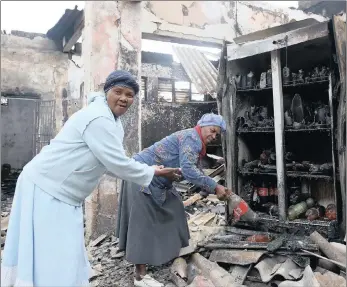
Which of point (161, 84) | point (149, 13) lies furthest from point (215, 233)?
point (161, 84)

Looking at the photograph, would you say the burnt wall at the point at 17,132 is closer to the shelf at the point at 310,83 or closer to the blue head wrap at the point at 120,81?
the shelf at the point at 310,83

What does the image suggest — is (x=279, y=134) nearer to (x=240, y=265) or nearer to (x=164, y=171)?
(x=240, y=265)

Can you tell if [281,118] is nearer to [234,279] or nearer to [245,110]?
[245,110]

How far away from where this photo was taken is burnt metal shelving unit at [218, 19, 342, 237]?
4.48 meters

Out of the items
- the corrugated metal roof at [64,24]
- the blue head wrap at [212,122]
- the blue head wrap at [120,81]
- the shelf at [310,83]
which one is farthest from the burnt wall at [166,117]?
the blue head wrap at [120,81]

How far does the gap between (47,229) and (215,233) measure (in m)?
2.91

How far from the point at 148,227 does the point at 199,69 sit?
926 centimetres

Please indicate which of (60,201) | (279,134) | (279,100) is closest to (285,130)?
(279,134)

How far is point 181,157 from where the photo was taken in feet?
11.7

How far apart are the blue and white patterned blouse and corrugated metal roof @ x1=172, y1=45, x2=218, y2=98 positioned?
7.00 metres

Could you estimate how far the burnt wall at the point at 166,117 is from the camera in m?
10.1

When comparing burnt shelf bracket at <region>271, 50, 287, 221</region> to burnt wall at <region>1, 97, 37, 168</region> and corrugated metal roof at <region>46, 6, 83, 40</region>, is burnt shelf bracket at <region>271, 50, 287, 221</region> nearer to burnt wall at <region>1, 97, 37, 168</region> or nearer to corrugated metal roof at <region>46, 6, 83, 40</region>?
corrugated metal roof at <region>46, 6, 83, 40</region>

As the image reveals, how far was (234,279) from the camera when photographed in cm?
360

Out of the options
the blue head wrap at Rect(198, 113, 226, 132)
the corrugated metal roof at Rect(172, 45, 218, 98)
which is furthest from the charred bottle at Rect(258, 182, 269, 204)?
the corrugated metal roof at Rect(172, 45, 218, 98)
